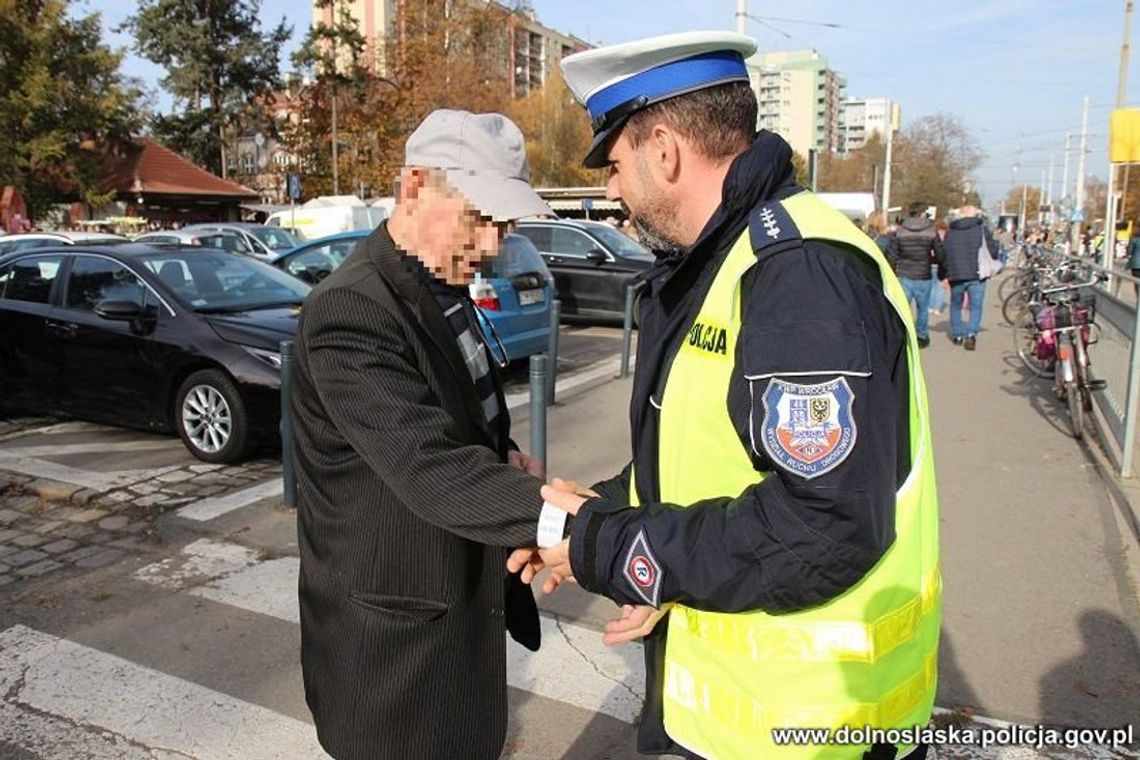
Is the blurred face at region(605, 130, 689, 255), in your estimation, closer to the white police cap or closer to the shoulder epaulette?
the white police cap

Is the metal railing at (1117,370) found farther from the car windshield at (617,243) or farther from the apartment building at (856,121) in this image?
the apartment building at (856,121)

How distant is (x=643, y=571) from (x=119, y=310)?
6.25 metres

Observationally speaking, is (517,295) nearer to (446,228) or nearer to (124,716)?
(124,716)

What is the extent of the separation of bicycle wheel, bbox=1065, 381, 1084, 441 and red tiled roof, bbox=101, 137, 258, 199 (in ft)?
139

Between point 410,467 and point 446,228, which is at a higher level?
point 446,228

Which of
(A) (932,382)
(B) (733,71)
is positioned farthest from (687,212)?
(A) (932,382)

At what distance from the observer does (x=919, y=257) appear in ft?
40.7

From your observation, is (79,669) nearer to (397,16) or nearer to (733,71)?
(733,71)

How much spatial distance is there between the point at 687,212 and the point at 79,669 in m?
3.32

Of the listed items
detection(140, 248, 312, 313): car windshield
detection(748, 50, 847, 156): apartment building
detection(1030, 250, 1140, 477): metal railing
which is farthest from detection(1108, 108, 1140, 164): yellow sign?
detection(748, 50, 847, 156): apartment building

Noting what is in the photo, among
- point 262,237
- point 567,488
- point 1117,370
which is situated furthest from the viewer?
point 262,237

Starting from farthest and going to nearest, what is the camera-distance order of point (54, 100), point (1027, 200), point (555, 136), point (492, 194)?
1. point (1027, 200)
2. point (555, 136)
3. point (54, 100)
4. point (492, 194)

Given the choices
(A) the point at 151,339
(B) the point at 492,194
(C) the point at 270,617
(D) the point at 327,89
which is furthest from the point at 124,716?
(D) the point at 327,89

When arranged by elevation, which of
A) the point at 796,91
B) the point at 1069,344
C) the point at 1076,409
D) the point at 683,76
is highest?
the point at 796,91
